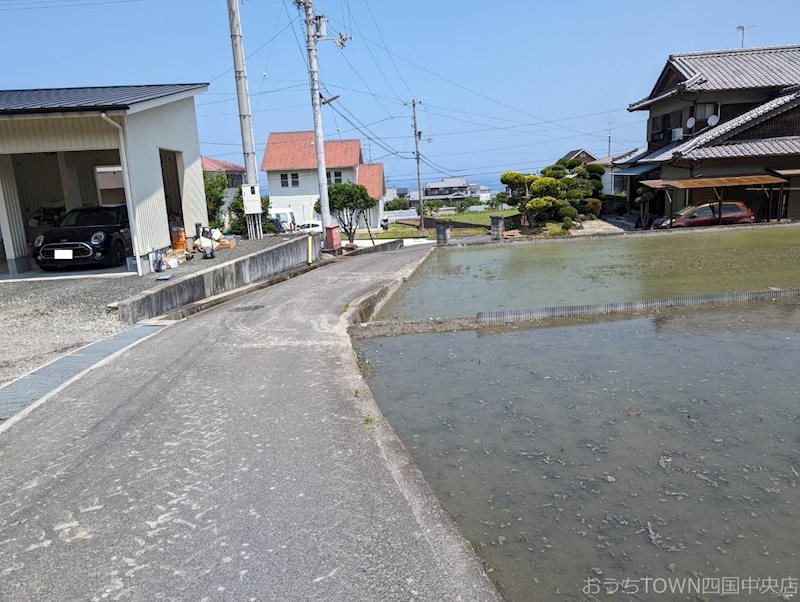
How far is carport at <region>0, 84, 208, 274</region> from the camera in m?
10.8

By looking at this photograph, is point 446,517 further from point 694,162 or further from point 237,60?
point 694,162

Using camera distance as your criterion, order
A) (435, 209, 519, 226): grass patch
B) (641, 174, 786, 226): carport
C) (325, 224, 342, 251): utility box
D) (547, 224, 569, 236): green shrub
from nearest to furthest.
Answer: (325, 224, 342, 251): utility box → (641, 174, 786, 226): carport → (547, 224, 569, 236): green shrub → (435, 209, 519, 226): grass patch

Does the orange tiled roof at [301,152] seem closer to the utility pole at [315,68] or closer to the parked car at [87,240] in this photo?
the utility pole at [315,68]

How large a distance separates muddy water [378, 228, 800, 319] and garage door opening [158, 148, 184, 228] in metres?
6.88

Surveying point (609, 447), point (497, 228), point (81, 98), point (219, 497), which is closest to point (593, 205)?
point (497, 228)

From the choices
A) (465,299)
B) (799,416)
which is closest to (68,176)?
(465,299)

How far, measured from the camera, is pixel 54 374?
20.0ft

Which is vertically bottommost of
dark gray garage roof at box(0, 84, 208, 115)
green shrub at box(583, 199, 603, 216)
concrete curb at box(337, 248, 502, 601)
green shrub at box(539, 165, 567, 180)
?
Result: concrete curb at box(337, 248, 502, 601)

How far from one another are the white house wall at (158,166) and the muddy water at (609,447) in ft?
22.0

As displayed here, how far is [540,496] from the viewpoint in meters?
3.95

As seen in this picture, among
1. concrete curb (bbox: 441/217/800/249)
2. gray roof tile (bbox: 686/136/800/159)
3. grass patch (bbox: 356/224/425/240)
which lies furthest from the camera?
grass patch (bbox: 356/224/425/240)

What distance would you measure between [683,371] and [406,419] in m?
3.17

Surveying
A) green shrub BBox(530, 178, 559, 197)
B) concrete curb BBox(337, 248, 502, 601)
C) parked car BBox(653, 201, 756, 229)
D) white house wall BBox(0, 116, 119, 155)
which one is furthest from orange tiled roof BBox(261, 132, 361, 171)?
concrete curb BBox(337, 248, 502, 601)

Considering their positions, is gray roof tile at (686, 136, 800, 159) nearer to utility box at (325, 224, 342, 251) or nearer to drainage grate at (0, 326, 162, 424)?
utility box at (325, 224, 342, 251)
